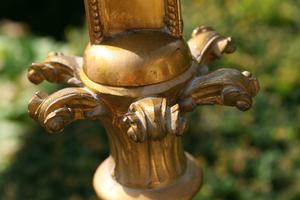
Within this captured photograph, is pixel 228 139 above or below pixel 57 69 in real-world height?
below

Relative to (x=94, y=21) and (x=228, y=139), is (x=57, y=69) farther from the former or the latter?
(x=228, y=139)

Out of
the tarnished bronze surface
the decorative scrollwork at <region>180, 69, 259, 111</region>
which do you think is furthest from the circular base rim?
the decorative scrollwork at <region>180, 69, 259, 111</region>

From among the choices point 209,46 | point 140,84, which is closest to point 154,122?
point 140,84

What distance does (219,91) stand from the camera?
568 mm

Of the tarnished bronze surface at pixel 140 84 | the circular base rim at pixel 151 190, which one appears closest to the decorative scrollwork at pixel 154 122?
the tarnished bronze surface at pixel 140 84

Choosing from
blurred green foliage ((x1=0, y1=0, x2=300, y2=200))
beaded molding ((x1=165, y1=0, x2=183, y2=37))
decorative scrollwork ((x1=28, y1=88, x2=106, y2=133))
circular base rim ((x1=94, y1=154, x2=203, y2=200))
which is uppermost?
beaded molding ((x1=165, y1=0, x2=183, y2=37))

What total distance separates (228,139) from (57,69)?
60.2 inches

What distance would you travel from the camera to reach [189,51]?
60 cm

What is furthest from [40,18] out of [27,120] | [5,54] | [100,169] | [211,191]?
[100,169]

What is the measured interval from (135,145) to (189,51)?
0.37ft

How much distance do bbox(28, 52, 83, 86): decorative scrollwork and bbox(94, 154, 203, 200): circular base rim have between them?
112 millimetres

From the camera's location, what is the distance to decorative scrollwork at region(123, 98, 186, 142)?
510 mm

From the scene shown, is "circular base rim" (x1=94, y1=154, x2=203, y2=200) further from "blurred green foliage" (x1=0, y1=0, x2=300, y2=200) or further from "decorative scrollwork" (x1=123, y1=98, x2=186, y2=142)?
"blurred green foliage" (x1=0, y1=0, x2=300, y2=200)

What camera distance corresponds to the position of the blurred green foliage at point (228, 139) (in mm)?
1933
